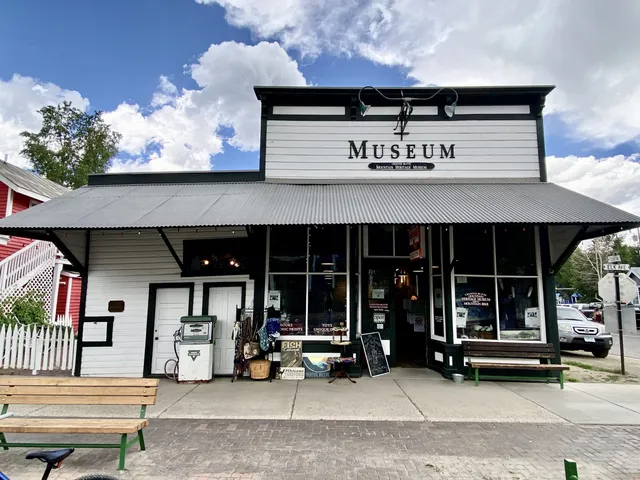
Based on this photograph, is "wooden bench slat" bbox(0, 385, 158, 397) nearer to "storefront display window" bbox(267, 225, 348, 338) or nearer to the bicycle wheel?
the bicycle wheel

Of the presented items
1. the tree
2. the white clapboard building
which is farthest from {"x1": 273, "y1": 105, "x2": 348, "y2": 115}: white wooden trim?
the tree

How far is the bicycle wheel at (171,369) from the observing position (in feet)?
25.9

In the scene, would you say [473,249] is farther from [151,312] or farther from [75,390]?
[75,390]

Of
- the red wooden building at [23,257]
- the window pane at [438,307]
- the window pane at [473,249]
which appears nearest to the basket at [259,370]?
the window pane at [438,307]

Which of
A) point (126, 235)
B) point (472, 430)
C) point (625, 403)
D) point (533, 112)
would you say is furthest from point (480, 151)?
point (126, 235)

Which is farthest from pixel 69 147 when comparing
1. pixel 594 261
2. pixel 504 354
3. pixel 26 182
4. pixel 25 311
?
pixel 594 261

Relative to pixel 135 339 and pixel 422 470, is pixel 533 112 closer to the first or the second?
pixel 422 470

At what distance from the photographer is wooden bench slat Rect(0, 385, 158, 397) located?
4.25 m

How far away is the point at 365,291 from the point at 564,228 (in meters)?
4.52

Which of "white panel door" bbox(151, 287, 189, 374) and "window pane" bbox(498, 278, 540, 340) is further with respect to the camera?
"white panel door" bbox(151, 287, 189, 374)

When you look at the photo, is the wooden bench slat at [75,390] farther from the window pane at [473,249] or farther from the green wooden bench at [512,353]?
the window pane at [473,249]

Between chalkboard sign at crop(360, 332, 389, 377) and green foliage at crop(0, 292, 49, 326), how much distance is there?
988 cm

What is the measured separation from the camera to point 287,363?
785 centimetres

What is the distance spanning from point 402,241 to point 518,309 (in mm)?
2913
